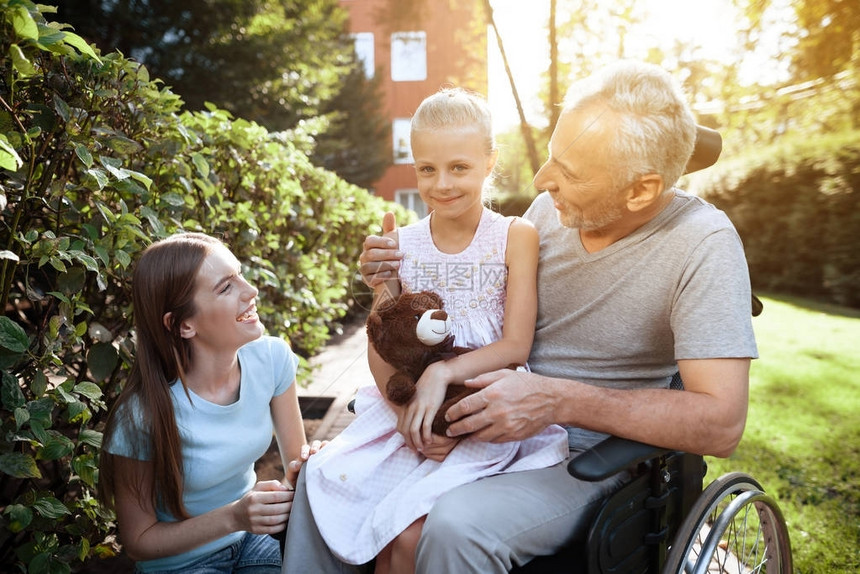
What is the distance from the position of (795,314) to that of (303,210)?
5.98 m

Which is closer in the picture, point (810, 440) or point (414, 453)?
point (414, 453)

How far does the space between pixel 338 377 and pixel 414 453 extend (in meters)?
3.04

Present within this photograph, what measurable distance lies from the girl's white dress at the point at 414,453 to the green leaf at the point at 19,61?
1018 mm

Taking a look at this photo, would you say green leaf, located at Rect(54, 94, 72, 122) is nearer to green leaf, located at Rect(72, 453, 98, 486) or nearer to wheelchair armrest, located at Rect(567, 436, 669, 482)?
green leaf, located at Rect(72, 453, 98, 486)

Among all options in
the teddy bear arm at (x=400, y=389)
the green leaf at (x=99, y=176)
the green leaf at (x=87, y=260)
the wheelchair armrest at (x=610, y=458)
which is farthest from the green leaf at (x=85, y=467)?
the wheelchair armrest at (x=610, y=458)

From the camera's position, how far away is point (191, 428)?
5.70ft

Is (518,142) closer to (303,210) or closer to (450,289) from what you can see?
(450,289)

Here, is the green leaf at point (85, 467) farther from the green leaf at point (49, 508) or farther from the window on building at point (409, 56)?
the window on building at point (409, 56)

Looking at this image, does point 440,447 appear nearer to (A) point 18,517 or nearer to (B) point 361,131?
(A) point 18,517

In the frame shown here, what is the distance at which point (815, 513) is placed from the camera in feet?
10.2

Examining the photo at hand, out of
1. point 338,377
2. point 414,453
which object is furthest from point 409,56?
point 414,453

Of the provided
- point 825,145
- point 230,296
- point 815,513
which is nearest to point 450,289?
point 230,296

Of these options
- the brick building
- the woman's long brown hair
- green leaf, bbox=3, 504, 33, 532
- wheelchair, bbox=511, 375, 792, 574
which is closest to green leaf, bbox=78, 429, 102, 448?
the woman's long brown hair

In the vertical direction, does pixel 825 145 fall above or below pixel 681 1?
below
